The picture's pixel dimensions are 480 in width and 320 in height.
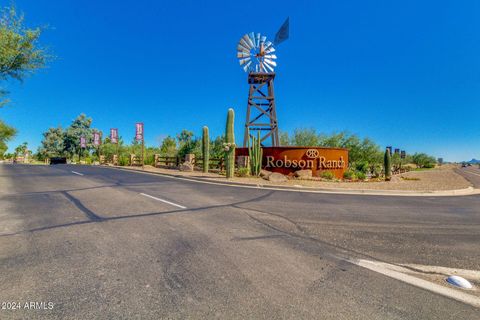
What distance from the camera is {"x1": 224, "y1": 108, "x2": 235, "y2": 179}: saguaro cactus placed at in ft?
51.7

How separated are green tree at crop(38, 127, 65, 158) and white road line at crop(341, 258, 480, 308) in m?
76.0

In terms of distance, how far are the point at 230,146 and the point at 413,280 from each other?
13.5m

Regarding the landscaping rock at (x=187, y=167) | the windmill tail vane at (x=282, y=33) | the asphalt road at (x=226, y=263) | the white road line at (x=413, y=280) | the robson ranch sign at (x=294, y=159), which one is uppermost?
the windmill tail vane at (x=282, y=33)

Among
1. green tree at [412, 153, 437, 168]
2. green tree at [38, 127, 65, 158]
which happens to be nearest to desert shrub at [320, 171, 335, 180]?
green tree at [38, 127, 65, 158]

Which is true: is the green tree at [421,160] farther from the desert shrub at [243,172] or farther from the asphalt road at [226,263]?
the asphalt road at [226,263]

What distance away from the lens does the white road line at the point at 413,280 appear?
248 centimetres

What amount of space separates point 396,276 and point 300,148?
15744 mm

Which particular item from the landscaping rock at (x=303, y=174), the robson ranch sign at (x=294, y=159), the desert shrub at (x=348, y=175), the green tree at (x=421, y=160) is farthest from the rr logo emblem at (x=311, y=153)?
the green tree at (x=421, y=160)

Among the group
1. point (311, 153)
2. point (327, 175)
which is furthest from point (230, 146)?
A: point (327, 175)

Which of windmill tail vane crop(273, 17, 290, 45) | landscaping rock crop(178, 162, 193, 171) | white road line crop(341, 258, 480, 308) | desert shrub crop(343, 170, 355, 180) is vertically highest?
windmill tail vane crop(273, 17, 290, 45)

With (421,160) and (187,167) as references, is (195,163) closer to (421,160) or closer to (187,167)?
(187,167)

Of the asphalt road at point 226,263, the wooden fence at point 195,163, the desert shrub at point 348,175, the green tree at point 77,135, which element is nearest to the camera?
the asphalt road at point 226,263

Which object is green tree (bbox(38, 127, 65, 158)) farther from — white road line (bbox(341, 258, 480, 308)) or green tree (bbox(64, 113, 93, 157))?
white road line (bbox(341, 258, 480, 308))

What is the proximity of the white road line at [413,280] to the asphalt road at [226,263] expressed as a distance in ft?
0.06
